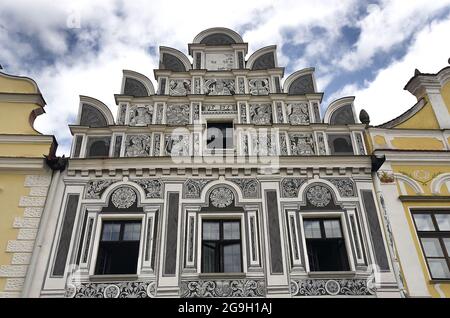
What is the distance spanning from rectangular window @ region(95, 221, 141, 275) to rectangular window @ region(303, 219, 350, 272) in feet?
11.7

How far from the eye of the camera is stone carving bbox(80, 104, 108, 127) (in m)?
11.3

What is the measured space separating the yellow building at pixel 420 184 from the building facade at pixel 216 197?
32 centimetres

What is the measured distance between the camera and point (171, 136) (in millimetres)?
11039

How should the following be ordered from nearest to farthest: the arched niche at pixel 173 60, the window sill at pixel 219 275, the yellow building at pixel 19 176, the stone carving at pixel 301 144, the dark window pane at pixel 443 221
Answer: the window sill at pixel 219 275 → the yellow building at pixel 19 176 → the dark window pane at pixel 443 221 → the stone carving at pixel 301 144 → the arched niche at pixel 173 60

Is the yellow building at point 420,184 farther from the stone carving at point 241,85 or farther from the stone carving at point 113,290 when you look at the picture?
the stone carving at point 113,290

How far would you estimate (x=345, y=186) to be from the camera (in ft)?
34.0

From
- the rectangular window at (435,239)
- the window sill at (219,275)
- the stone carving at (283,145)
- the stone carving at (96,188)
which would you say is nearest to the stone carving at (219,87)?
the stone carving at (283,145)

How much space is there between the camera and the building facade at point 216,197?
9062mm

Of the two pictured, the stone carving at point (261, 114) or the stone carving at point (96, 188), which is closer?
the stone carving at point (96, 188)

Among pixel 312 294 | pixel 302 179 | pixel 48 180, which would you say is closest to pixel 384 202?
pixel 302 179

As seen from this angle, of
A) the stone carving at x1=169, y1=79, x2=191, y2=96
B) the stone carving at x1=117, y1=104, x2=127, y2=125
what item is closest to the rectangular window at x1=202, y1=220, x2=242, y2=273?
the stone carving at x1=117, y1=104, x2=127, y2=125

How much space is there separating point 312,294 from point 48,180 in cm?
614

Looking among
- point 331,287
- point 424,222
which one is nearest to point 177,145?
point 331,287

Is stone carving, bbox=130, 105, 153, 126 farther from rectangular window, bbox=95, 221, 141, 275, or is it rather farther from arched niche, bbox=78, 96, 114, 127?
rectangular window, bbox=95, 221, 141, 275
